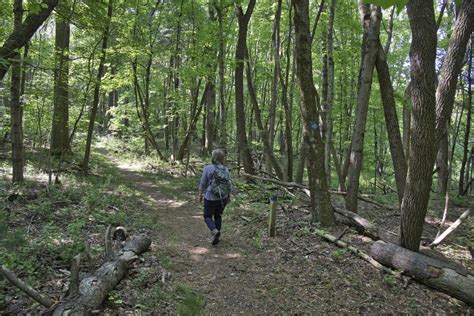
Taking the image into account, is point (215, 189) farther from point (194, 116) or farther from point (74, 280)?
point (194, 116)

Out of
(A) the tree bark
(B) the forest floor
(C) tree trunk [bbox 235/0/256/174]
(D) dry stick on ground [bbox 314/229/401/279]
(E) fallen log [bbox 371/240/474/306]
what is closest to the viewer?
(B) the forest floor

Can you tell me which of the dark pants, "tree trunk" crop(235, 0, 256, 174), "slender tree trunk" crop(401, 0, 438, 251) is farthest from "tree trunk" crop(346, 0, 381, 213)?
"tree trunk" crop(235, 0, 256, 174)

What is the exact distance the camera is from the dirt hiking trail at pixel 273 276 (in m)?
4.77

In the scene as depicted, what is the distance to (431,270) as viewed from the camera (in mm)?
5293

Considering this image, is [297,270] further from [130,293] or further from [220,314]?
[130,293]

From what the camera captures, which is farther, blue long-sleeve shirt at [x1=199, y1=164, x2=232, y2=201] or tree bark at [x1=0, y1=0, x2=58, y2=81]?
blue long-sleeve shirt at [x1=199, y1=164, x2=232, y2=201]

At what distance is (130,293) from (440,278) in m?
4.70

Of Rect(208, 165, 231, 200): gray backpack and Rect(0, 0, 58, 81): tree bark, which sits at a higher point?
Rect(0, 0, 58, 81): tree bark

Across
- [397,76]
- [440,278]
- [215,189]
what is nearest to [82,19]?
[215,189]

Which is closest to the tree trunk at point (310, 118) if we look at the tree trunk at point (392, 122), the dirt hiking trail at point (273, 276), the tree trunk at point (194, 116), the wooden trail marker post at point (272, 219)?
the dirt hiking trail at point (273, 276)

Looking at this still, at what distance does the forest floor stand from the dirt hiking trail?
0.02 meters

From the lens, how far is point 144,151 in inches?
864

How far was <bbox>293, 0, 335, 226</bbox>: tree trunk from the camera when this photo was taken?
683cm

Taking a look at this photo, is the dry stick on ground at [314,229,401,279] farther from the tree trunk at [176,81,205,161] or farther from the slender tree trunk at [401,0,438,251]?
the tree trunk at [176,81,205,161]
